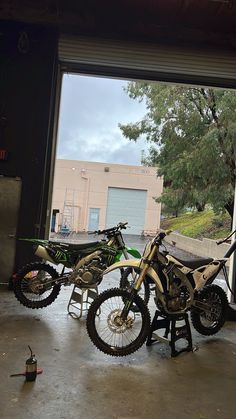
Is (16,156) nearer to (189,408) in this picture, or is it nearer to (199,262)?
(199,262)

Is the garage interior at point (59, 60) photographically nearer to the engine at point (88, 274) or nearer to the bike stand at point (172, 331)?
the engine at point (88, 274)

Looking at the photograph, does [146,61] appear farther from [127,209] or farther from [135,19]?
[127,209]

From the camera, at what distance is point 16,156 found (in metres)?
5.03

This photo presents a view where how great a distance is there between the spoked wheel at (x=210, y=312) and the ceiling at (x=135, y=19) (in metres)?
3.55

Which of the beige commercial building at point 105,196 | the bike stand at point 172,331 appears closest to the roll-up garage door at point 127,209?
the beige commercial building at point 105,196

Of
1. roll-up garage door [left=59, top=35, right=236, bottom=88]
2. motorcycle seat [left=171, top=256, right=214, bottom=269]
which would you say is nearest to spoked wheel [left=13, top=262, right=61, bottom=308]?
motorcycle seat [left=171, top=256, right=214, bottom=269]

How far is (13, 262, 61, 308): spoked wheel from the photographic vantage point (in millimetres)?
3971

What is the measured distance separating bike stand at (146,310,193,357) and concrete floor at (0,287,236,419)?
2.8 inches

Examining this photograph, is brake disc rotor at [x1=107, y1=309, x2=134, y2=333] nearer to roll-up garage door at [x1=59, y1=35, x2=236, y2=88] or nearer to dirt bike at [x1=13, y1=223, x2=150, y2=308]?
dirt bike at [x1=13, y1=223, x2=150, y2=308]

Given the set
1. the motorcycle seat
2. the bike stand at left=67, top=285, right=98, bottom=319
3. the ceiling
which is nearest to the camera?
the motorcycle seat

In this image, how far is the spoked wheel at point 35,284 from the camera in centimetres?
397

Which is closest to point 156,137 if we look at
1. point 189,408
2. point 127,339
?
point 127,339

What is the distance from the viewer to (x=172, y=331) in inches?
122

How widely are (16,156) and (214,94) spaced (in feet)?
15.9
